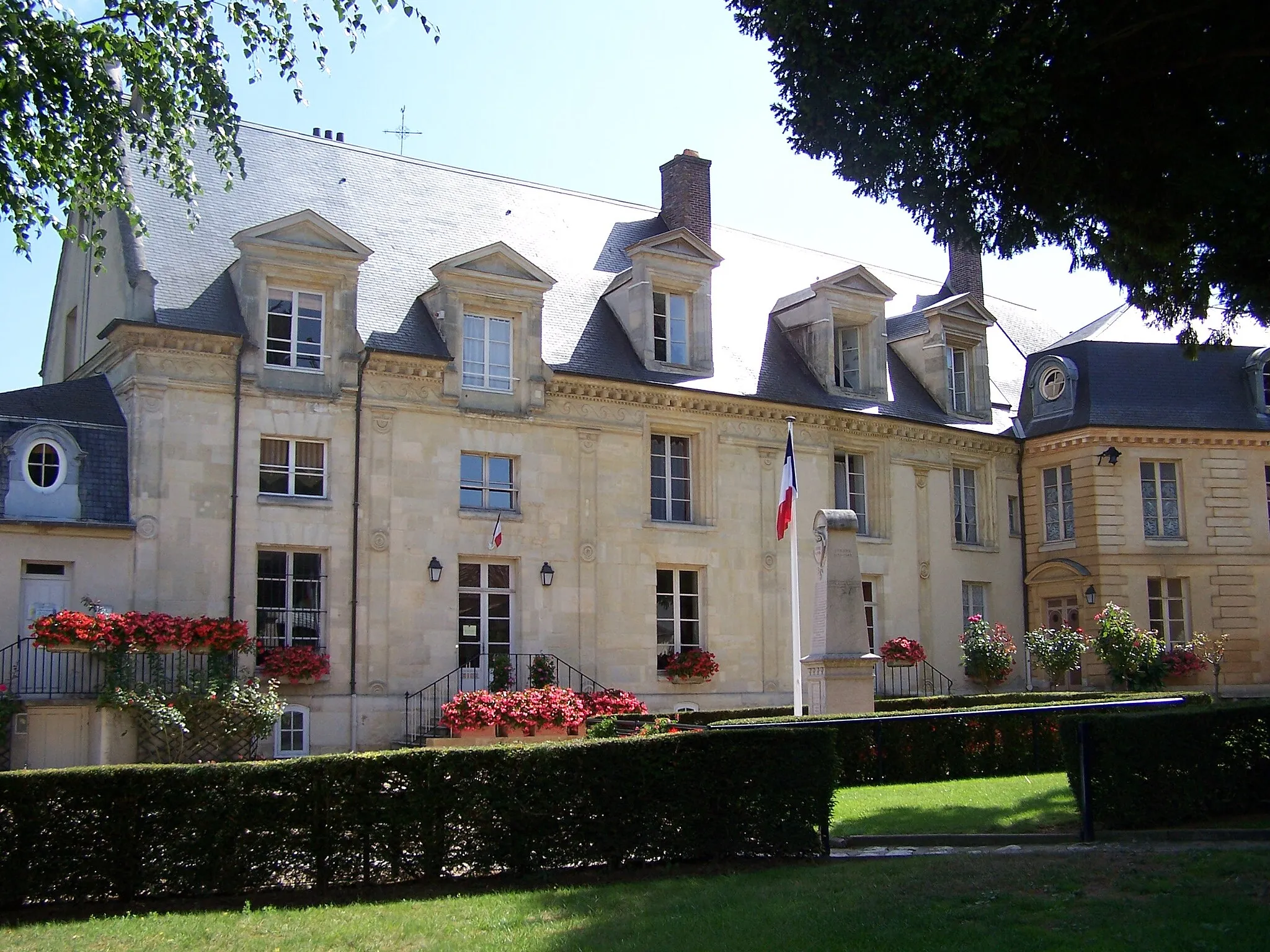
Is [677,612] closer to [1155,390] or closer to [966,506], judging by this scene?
[966,506]

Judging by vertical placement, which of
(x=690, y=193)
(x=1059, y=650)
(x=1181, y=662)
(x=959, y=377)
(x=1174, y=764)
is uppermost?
(x=690, y=193)

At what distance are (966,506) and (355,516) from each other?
14.4 metres

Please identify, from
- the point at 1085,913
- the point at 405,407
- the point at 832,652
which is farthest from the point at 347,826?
the point at 405,407

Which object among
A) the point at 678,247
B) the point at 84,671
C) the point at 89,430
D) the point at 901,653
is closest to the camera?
the point at 84,671

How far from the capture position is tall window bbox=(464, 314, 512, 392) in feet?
72.8

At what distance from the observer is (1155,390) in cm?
2872

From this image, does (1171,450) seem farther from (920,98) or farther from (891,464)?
(920,98)

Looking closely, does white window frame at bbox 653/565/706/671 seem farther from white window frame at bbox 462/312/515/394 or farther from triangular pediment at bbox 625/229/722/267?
triangular pediment at bbox 625/229/722/267

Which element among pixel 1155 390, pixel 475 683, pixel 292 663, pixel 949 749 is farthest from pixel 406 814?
pixel 1155 390

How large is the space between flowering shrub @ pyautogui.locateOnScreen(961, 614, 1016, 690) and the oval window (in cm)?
1745

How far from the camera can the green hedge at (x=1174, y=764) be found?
36.5 ft

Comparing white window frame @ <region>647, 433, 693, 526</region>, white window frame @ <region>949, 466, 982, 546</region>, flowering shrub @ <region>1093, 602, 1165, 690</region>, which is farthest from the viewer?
white window frame @ <region>949, 466, 982, 546</region>

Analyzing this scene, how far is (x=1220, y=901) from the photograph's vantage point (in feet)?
25.6

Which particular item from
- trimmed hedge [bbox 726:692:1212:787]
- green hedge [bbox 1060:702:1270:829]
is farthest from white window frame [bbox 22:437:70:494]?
green hedge [bbox 1060:702:1270:829]
